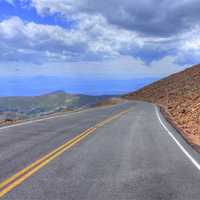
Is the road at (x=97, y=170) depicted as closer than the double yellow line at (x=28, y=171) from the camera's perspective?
Yes

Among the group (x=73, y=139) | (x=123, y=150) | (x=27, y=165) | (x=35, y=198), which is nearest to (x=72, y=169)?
(x=27, y=165)

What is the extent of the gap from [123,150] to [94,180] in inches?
187

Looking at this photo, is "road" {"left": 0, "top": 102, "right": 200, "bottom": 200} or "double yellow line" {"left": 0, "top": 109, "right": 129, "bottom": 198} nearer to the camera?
"road" {"left": 0, "top": 102, "right": 200, "bottom": 200}

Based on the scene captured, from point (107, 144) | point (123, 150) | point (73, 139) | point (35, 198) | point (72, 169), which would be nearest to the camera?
point (35, 198)

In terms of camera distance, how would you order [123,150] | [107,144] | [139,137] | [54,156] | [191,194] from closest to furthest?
1. [191,194]
2. [54,156]
3. [123,150]
4. [107,144]
5. [139,137]

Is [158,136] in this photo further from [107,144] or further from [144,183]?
[144,183]

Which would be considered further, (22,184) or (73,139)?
(73,139)

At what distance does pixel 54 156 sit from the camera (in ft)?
37.6

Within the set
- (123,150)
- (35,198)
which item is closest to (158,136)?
(123,150)

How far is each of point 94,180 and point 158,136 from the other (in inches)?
387

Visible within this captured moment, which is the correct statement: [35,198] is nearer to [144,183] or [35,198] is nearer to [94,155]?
[144,183]

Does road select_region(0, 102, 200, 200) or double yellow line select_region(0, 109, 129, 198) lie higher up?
double yellow line select_region(0, 109, 129, 198)

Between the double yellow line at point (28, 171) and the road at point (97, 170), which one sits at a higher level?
the double yellow line at point (28, 171)

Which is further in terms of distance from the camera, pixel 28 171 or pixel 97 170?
pixel 97 170
